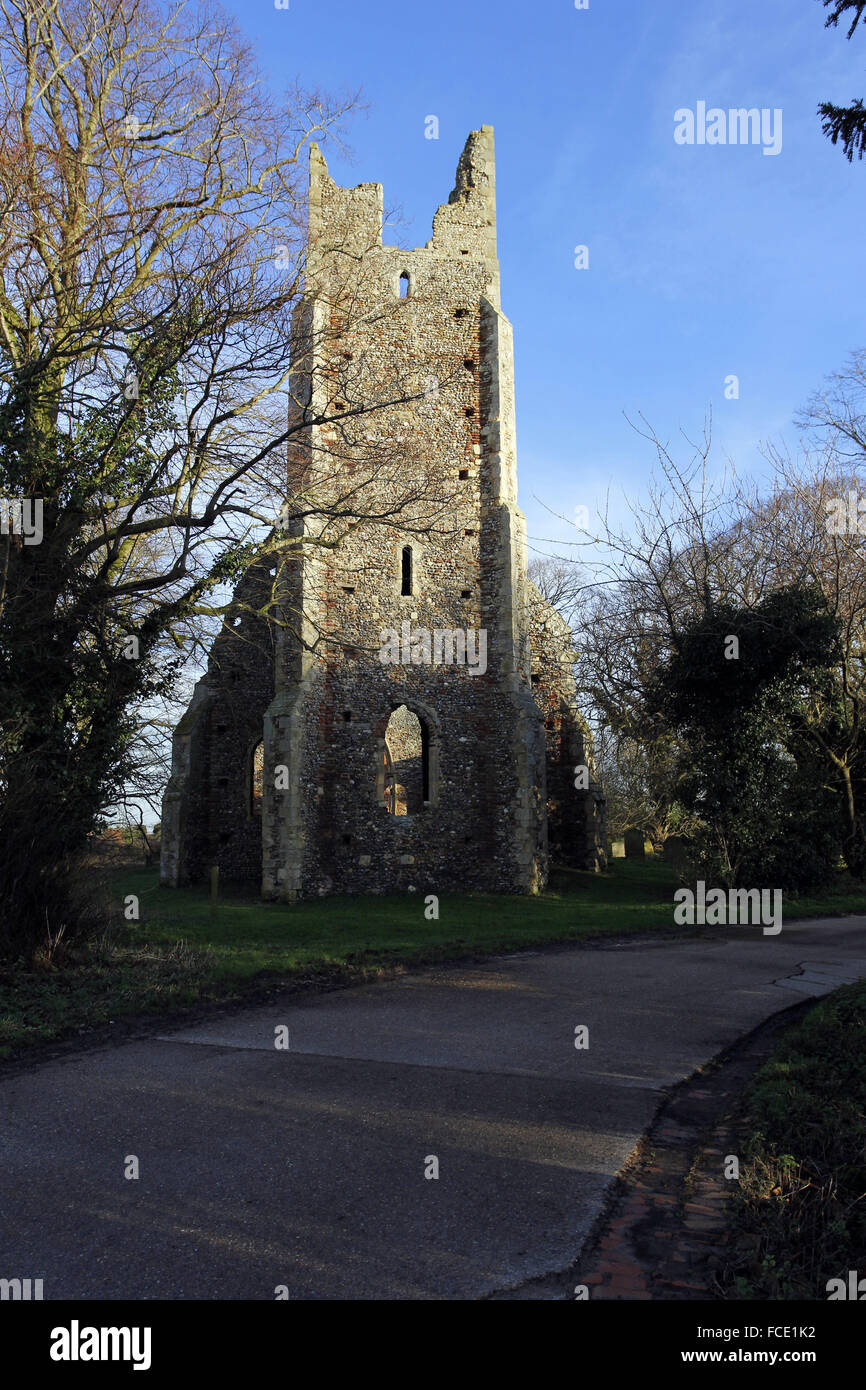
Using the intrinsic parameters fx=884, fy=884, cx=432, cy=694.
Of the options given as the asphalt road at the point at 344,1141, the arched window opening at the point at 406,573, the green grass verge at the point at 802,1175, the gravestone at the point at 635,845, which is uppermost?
the arched window opening at the point at 406,573

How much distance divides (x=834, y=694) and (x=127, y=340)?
15.8m

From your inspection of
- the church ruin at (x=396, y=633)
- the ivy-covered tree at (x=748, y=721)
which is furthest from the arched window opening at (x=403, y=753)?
the ivy-covered tree at (x=748, y=721)

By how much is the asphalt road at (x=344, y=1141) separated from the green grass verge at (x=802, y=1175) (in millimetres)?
685

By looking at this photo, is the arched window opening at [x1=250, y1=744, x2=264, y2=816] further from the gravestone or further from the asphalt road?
the asphalt road

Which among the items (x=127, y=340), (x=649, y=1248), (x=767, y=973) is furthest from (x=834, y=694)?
(x=649, y=1248)

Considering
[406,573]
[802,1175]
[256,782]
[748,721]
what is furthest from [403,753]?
[802,1175]

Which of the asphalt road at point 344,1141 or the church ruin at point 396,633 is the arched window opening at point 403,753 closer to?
the church ruin at point 396,633

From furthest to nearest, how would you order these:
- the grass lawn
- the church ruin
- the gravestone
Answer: the gravestone < the church ruin < the grass lawn

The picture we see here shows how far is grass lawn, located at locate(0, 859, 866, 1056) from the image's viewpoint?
8.32 metres

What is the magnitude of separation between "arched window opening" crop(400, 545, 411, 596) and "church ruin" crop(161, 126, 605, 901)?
0.15 feet

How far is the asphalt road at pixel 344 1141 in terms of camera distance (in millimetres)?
3600

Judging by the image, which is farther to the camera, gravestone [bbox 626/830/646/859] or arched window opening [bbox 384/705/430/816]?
gravestone [bbox 626/830/646/859]

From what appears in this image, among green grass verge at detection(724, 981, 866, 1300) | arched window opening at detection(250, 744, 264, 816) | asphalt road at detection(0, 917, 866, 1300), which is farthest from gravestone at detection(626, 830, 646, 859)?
green grass verge at detection(724, 981, 866, 1300)

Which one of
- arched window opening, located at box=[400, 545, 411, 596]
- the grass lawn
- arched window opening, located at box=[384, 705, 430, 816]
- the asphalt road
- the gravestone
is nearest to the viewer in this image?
the asphalt road
